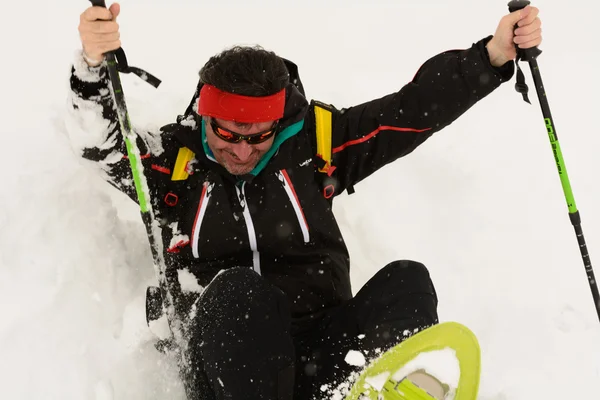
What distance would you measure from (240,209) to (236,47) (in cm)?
86

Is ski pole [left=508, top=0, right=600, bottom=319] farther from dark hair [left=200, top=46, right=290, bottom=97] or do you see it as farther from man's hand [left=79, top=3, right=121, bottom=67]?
man's hand [left=79, top=3, right=121, bottom=67]

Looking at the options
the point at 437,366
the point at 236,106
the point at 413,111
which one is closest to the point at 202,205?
the point at 236,106

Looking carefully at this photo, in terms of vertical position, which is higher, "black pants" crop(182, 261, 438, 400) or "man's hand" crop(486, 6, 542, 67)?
"man's hand" crop(486, 6, 542, 67)

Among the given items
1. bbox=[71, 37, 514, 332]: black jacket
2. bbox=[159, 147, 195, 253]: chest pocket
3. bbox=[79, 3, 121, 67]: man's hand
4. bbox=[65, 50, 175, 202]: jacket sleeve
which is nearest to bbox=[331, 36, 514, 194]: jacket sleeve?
bbox=[71, 37, 514, 332]: black jacket

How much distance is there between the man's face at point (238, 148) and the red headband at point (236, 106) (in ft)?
0.19

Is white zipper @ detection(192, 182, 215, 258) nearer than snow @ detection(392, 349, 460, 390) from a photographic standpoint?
No

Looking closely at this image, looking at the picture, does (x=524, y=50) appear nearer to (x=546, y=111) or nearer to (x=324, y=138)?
(x=546, y=111)

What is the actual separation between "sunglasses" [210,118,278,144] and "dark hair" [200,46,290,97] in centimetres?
20

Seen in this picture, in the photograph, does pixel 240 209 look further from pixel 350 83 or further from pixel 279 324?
pixel 350 83

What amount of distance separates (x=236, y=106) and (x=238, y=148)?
9.1 inches

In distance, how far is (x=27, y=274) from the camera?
317 cm

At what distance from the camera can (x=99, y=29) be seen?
2498 mm

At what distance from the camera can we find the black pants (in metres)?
2.67

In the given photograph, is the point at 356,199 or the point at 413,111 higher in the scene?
the point at 413,111
